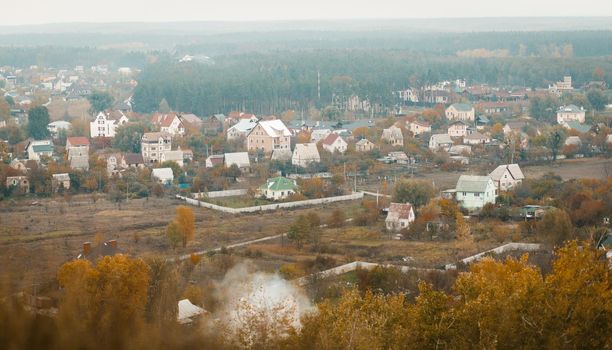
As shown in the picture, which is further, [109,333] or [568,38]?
[568,38]

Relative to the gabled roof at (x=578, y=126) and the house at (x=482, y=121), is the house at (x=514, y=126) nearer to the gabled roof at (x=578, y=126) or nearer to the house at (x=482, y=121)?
the house at (x=482, y=121)

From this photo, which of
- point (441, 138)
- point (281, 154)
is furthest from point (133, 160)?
point (441, 138)

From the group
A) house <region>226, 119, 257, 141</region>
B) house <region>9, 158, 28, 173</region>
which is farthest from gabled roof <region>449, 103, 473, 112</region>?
house <region>9, 158, 28, 173</region>

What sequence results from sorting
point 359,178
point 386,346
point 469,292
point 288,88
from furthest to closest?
point 288,88, point 359,178, point 469,292, point 386,346

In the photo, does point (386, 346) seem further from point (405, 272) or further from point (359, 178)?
point (359, 178)

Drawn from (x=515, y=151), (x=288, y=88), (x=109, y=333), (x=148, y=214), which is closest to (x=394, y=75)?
(x=288, y=88)

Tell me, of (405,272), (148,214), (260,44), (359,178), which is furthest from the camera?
(260,44)

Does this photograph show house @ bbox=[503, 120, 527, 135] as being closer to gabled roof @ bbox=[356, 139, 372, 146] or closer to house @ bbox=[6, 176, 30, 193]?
gabled roof @ bbox=[356, 139, 372, 146]
